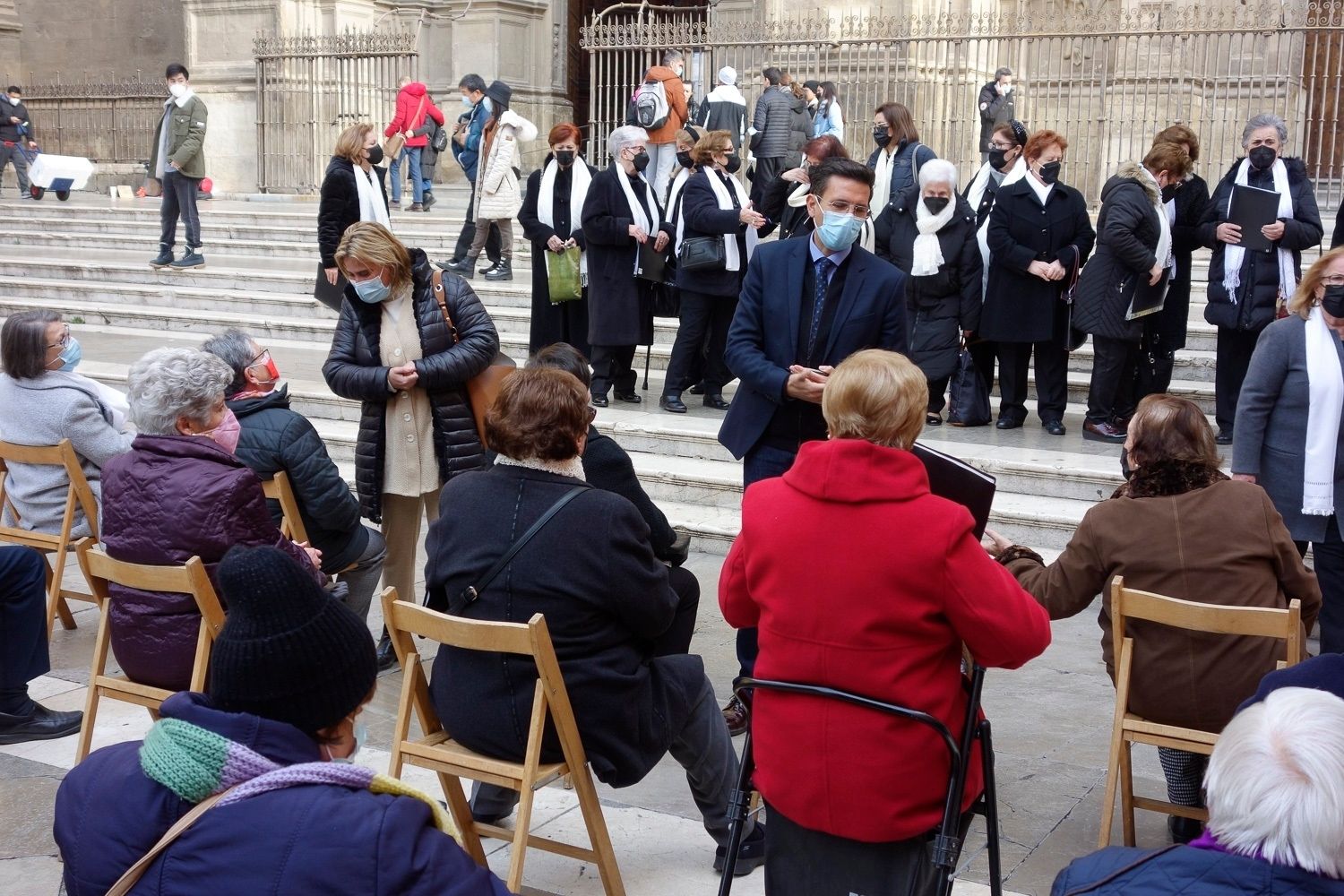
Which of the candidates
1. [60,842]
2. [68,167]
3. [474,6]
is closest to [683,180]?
[60,842]

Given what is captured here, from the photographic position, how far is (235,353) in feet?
16.1

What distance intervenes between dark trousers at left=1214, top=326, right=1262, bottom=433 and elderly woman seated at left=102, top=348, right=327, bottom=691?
571 cm

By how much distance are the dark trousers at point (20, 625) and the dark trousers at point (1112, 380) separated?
5.67 meters

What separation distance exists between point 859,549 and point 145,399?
2.41 m

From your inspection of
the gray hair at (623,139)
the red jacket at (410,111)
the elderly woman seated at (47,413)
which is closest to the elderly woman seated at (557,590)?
the elderly woman seated at (47,413)

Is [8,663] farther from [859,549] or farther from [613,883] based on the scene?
[859,549]

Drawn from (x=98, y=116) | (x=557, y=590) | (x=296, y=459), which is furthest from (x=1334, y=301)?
(x=98, y=116)

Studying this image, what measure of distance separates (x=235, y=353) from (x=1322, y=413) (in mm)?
3830

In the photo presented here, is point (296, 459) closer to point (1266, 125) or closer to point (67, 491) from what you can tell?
point (67, 491)

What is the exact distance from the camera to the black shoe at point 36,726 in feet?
15.4

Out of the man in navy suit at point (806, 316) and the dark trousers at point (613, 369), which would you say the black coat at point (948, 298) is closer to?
the dark trousers at point (613, 369)

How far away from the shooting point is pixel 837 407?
9.67 feet

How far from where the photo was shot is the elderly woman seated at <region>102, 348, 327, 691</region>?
3.97m

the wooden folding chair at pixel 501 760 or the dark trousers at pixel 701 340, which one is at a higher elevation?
the dark trousers at pixel 701 340
